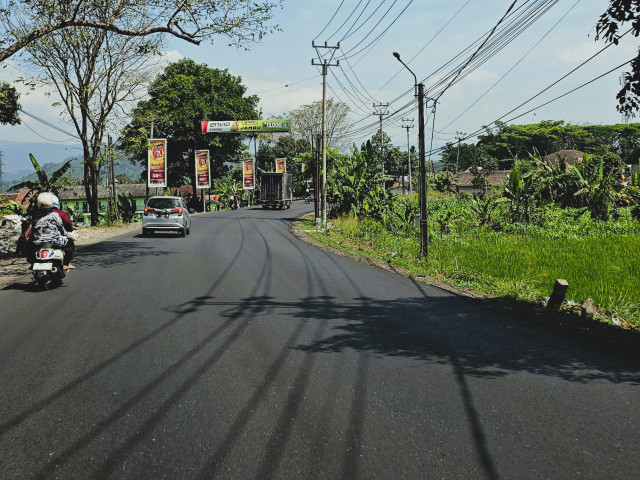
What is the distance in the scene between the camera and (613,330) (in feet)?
23.9

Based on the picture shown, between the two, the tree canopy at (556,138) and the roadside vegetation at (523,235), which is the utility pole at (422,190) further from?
the tree canopy at (556,138)

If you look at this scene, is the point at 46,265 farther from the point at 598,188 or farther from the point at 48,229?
the point at 598,188

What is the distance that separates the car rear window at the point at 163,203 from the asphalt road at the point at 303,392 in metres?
13.9

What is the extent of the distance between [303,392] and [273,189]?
155ft

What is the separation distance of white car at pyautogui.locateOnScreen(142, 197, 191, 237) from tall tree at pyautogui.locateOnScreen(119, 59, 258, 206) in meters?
28.9

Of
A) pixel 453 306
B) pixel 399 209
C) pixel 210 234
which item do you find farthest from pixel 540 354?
pixel 399 209

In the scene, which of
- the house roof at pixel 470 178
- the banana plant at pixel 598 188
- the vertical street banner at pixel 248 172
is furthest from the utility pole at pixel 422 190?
the house roof at pixel 470 178

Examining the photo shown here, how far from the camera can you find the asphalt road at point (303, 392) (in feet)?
11.0

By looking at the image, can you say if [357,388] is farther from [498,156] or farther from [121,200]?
[498,156]

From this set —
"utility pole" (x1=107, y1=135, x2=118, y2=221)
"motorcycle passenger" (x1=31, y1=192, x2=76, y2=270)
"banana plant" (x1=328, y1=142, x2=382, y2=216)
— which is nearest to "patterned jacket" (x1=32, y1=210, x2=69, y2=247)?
"motorcycle passenger" (x1=31, y1=192, x2=76, y2=270)

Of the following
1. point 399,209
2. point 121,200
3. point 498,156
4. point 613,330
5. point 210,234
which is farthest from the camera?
point 498,156

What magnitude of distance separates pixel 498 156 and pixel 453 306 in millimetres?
102023

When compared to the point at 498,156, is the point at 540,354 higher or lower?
lower

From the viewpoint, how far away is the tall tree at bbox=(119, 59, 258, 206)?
5109 cm
